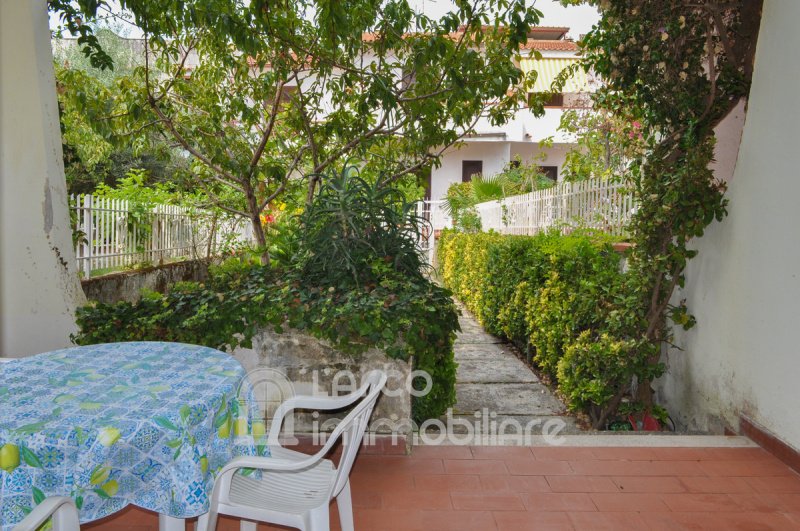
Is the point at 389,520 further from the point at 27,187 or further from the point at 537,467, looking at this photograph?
the point at 27,187

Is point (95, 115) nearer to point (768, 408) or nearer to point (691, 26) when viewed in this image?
point (691, 26)

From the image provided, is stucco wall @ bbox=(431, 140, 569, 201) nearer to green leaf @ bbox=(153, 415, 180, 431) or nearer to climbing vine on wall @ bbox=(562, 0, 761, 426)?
climbing vine on wall @ bbox=(562, 0, 761, 426)

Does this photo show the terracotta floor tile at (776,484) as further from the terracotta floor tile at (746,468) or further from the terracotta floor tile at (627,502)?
the terracotta floor tile at (627,502)

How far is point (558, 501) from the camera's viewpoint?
3.37 metres

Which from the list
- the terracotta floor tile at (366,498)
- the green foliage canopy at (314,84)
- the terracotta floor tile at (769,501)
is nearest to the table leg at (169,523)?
the terracotta floor tile at (366,498)

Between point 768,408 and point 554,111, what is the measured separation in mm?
18736

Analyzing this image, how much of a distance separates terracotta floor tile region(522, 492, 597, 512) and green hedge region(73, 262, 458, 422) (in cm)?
111

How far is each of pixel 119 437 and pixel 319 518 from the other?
77 centimetres

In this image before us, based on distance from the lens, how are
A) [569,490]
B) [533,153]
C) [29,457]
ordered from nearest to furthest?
[29,457], [569,490], [533,153]

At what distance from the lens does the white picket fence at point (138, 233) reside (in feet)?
22.8

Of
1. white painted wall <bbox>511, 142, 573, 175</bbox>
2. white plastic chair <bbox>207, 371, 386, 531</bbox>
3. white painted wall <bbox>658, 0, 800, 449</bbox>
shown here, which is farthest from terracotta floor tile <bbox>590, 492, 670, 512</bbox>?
white painted wall <bbox>511, 142, 573, 175</bbox>

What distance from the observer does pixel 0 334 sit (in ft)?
14.1

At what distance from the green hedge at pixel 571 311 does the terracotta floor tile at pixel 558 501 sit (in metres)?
1.86

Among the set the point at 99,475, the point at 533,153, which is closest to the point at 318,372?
the point at 99,475
